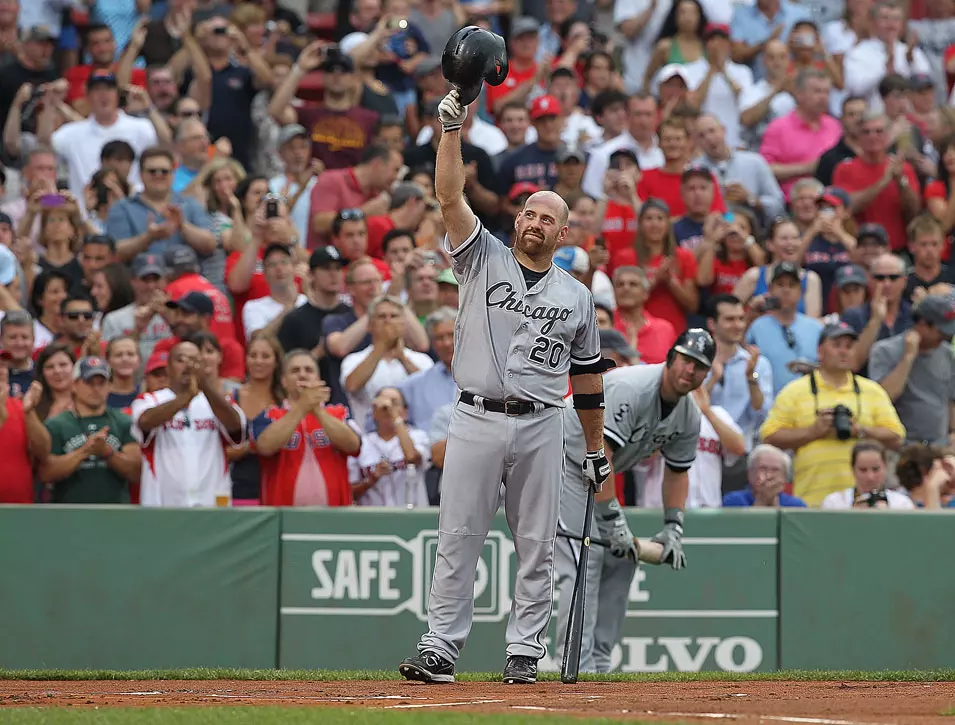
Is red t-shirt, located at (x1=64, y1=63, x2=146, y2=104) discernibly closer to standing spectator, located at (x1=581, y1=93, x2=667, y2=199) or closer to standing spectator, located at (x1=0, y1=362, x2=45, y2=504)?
standing spectator, located at (x1=581, y1=93, x2=667, y2=199)

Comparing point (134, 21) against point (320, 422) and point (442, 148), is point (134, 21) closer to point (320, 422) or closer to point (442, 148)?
point (320, 422)

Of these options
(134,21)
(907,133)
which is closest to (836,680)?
(907,133)

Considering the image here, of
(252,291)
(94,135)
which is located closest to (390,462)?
(252,291)

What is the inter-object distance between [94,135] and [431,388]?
5361 millimetres

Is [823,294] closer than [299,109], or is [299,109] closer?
[823,294]

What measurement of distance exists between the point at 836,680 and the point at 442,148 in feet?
11.9

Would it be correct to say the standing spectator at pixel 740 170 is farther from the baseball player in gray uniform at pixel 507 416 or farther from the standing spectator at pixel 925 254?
the baseball player in gray uniform at pixel 507 416

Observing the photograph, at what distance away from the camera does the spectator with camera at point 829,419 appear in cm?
1195

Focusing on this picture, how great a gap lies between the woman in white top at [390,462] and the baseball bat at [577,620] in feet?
10.7

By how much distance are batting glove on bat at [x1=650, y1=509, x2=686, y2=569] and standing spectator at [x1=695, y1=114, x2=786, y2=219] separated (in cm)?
671

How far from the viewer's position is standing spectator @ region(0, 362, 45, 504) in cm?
1083

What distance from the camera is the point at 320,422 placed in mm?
11055

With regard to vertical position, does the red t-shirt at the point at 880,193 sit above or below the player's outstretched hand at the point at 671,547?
above

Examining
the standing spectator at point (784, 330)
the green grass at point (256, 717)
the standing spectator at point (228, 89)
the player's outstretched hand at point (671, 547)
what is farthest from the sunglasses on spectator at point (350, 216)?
the green grass at point (256, 717)
